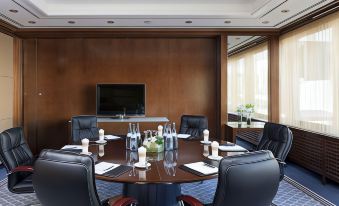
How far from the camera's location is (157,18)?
4.61m

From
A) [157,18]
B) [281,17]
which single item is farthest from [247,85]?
[157,18]

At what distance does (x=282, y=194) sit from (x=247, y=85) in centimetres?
394

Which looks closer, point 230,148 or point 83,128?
point 230,148

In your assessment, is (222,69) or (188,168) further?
(222,69)

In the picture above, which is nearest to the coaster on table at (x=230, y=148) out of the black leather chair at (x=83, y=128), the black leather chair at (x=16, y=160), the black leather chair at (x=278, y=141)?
the black leather chair at (x=278, y=141)

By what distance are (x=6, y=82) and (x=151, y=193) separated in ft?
13.7

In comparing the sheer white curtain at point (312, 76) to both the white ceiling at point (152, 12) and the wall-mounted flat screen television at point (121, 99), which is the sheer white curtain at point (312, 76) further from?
the wall-mounted flat screen television at point (121, 99)

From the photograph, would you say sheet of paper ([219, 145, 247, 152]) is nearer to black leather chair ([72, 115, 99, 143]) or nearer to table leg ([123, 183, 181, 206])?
table leg ([123, 183, 181, 206])

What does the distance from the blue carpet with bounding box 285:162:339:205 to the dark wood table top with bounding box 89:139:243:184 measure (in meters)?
1.87

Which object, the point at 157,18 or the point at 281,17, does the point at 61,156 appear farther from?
the point at 281,17

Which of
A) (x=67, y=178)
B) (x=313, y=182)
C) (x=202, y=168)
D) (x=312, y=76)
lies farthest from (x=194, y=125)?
(x=67, y=178)

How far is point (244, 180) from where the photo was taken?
1397mm

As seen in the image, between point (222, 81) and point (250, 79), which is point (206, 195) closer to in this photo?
point (222, 81)

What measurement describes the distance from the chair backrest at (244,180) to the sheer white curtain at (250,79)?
15.6 feet
